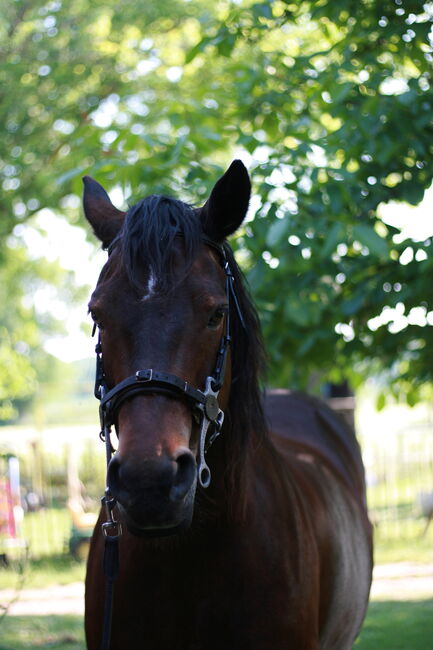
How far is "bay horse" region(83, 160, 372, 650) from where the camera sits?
6.63ft

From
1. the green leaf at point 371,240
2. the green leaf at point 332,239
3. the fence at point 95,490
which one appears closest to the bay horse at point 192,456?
the green leaf at point 371,240

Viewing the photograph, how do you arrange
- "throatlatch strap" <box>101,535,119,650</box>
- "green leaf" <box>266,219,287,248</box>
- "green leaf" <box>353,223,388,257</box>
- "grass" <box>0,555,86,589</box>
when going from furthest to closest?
"grass" <box>0,555,86,589</box> < "green leaf" <box>266,219,287,248</box> < "green leaf" <box>353,223,388,257</box> < "throatlatch strap" <box>101,535,119,650</box>

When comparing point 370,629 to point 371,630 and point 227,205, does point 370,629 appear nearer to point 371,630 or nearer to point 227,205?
point 371,630

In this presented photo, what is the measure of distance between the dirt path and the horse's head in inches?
250

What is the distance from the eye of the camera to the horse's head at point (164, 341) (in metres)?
1.93

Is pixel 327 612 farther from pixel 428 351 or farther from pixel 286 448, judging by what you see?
pixel 428 351

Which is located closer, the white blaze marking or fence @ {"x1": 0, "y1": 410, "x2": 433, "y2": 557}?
the white blaze marking

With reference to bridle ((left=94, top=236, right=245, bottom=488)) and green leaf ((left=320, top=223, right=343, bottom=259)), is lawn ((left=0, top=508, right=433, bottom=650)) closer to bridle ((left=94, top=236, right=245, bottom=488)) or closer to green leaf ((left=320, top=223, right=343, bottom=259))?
green leaf ((left=320, top=223, right=343, bottom=259))

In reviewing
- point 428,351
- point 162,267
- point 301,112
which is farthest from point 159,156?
point 162,267

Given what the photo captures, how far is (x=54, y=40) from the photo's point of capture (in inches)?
504

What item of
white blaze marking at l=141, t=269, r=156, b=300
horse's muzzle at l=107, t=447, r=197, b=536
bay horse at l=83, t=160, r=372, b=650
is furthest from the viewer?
white blaze marking at l=141, t=269, r=156, b=300

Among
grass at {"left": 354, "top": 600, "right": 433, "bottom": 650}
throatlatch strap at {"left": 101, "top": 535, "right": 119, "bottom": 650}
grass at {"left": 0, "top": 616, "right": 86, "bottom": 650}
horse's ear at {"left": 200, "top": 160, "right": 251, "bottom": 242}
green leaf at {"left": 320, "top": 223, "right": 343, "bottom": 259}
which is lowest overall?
grass at {"left": 354, "top": 600, "right": 433, "bottom": 650}

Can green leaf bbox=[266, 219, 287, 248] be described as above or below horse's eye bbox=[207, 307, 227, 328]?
above

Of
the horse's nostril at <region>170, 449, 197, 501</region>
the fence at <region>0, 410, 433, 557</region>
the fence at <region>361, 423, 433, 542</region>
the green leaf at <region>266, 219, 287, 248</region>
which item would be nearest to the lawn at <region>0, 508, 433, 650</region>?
the green leaf at <region>266, 219, 287, 248</region>
